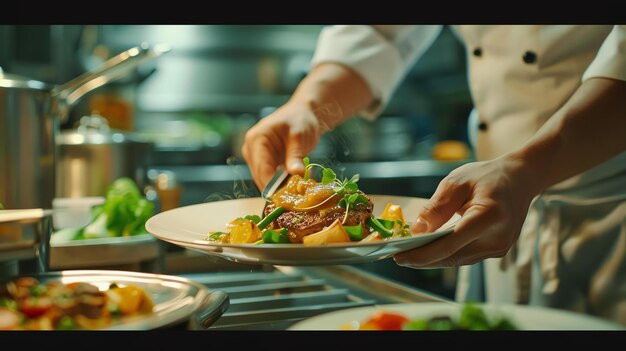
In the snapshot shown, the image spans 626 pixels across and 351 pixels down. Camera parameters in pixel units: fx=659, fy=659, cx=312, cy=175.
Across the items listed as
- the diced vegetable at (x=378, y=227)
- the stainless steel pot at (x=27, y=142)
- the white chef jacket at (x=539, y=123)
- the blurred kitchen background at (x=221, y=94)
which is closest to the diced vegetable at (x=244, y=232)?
the diced vegetable at (x=378, y=227)

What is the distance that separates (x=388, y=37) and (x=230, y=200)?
0.44m

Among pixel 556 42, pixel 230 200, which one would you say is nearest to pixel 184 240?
pixel 230 200

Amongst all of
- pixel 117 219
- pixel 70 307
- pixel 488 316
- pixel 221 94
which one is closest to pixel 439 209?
pixel 488 316

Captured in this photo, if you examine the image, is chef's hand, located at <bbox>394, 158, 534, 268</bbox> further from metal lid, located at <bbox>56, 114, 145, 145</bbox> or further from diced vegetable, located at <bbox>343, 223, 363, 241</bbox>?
metal lid, located at <bbox>56, 114, 145, 145</bbox>

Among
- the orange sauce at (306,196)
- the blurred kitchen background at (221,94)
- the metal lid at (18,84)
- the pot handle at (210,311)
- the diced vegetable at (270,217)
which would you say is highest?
the blurred kitchen background at (221,94)

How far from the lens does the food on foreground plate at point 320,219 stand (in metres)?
0.58

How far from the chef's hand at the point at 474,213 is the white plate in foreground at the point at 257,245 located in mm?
13

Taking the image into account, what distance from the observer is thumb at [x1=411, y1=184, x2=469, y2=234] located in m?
0.60

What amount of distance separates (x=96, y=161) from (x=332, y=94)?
0.50 metres

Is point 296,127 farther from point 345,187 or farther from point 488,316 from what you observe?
point 488,316

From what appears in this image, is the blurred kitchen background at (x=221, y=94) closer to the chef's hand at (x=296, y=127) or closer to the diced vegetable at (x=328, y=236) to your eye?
the chef's hand at (x=296, y=127)

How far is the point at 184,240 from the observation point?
1.77 feet

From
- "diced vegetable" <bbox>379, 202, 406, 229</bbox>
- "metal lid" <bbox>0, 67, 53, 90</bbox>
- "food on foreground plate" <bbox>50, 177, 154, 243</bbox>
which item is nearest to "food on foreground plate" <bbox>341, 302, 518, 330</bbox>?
"diced vegetable" <bbox>379, 202, 406, 229</bbox>
